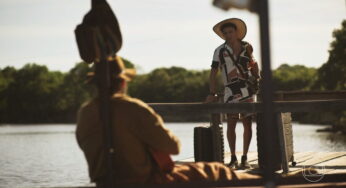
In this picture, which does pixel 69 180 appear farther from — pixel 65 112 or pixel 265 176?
pixel 65 112

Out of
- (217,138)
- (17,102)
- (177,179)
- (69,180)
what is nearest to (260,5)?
(177,179)

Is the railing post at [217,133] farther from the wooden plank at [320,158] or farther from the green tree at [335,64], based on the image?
the green tree at [335,64]

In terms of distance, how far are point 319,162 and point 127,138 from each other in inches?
189

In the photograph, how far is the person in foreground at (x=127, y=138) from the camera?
12.7 feet

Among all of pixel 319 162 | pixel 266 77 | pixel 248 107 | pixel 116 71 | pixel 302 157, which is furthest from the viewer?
pixel 302 157

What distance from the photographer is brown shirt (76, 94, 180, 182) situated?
3877 millimetres

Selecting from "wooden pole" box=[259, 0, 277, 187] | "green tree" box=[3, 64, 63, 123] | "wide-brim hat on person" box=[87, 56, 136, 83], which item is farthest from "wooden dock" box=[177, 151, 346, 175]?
"green tree" box=[3, 64, 63, 123]

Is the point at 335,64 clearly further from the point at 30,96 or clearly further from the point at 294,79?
the point at 30,96

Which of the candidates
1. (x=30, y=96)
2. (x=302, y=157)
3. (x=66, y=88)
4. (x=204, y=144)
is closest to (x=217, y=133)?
(x=204, y=144)

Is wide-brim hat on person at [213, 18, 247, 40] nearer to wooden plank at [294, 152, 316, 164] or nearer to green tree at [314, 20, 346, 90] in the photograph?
wooden plank at [294, 152, 316, 164]

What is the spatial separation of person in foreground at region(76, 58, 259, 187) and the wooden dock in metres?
3.43

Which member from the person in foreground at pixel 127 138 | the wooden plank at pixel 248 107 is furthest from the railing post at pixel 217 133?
the person in foreground at pixel 127 138

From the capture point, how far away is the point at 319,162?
8211 mm

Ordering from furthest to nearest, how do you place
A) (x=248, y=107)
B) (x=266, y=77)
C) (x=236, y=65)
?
(x=236, y=65) < (x=248, y=107) < (x=266, y=77)
